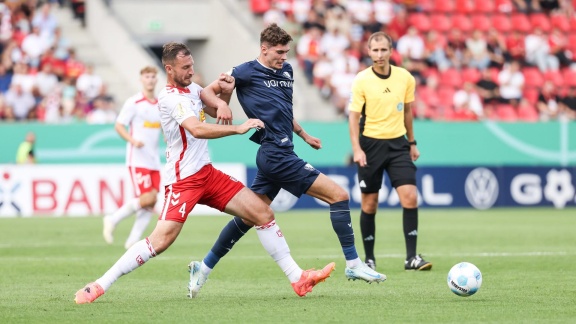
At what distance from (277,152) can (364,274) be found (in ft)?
4.31

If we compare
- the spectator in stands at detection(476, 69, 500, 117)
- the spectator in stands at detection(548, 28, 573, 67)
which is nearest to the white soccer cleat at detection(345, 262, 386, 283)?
the spectator in stands at detection(476, 69, 500, 117)

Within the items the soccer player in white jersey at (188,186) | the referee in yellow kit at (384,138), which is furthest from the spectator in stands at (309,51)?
the soccer player in white jersey at (188,186)

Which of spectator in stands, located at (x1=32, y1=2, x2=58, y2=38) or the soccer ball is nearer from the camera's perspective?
the soccer ball

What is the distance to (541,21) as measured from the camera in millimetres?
33312

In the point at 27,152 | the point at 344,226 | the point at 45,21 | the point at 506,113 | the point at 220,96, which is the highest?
the point at 45,21

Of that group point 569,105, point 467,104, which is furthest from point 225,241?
point 569,105

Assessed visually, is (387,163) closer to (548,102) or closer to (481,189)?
(481,189)

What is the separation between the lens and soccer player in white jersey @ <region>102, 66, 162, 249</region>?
605 inches

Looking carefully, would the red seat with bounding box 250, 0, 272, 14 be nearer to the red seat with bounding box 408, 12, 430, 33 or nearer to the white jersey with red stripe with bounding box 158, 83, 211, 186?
the red seat with bounding box 408, 12, 430, 33

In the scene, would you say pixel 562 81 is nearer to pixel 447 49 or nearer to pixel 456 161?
pixel 447 49

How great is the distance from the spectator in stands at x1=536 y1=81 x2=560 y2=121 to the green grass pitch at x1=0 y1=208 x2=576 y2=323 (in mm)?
11355

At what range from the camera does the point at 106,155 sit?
25844 mm

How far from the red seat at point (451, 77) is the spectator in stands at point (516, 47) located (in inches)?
84.8

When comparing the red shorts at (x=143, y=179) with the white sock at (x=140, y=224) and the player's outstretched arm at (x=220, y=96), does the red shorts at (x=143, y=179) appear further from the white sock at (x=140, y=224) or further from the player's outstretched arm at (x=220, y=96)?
the player's outstretched arm at (x=220, y=96)
